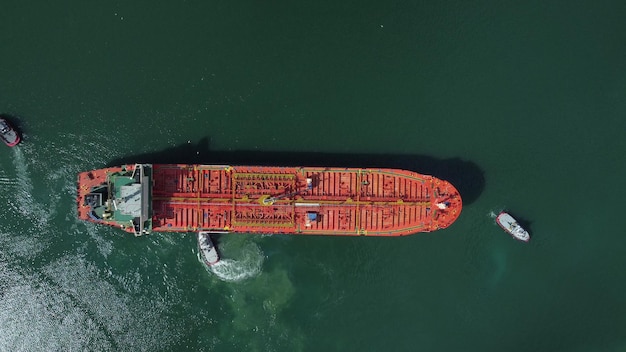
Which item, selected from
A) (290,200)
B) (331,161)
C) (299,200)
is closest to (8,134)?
(290,200)

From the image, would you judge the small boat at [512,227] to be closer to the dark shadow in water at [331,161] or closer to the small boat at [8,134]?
the dark shadow in water at [331,161]

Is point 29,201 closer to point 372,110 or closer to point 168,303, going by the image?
point 168,303

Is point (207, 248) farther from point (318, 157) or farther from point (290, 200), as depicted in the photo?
point (318, 157)

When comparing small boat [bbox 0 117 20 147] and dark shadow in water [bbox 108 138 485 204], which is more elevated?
dark shadow in water [bbox 108 138 485 204]

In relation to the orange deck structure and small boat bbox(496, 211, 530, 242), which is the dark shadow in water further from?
A: the orange deck structure

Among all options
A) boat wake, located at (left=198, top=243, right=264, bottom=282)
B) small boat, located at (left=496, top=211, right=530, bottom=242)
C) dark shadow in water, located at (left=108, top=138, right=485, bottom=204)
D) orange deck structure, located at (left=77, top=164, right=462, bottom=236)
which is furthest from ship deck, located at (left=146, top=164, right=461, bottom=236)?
small boat, located at (left=496, top=211, right=530, bottom=242)

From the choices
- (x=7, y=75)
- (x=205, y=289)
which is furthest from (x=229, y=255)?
(x=7, y=75)
